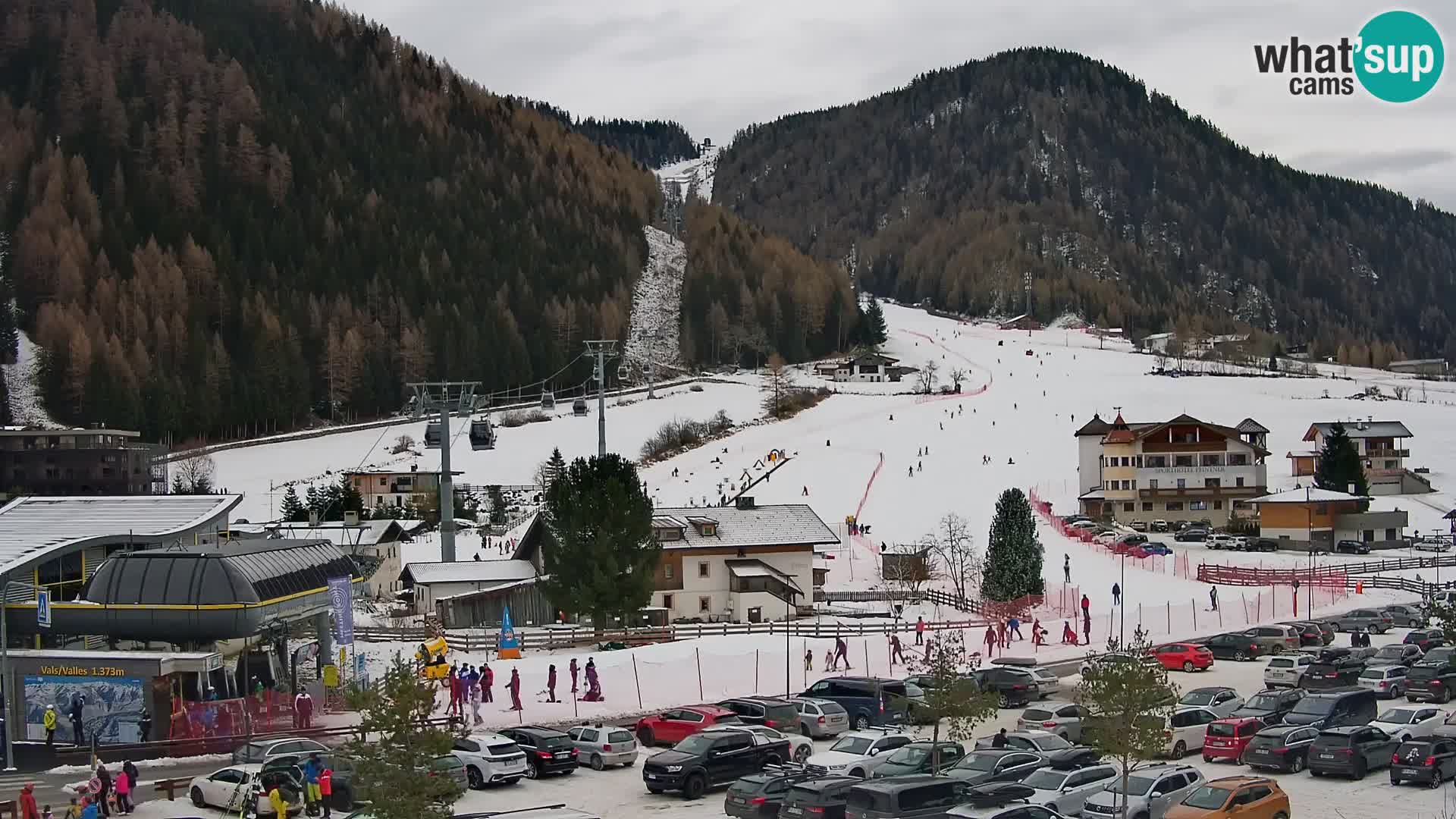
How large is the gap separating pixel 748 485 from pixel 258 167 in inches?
4223

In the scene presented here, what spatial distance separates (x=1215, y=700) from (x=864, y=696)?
6864 mm

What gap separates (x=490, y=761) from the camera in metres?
24.6

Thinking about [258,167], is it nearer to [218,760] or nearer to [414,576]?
[414,576]

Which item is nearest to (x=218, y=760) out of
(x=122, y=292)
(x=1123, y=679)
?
(x=1123, y=679)

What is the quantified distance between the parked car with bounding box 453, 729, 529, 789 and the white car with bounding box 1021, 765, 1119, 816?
26.4ft

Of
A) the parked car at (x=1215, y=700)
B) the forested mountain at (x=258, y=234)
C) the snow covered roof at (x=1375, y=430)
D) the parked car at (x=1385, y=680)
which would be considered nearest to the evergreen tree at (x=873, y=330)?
the forested mountain at (x=258, y=234)

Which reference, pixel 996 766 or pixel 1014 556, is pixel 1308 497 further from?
pixel 996 766

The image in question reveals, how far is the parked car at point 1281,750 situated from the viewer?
24.9 meters

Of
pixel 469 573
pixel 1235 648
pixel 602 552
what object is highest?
pixel 602 552

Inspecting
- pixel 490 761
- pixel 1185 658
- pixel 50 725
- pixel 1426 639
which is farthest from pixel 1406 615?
pixel 50 725

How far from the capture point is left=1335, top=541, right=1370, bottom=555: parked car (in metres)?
61.2

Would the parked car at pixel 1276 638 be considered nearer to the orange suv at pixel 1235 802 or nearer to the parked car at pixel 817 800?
the orange suv at pixel 1235 802

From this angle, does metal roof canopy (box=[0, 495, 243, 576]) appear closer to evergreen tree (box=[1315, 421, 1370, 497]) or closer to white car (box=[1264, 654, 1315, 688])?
white car (box=[1264, 654, 1315, 688])

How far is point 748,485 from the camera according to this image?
81.5m
